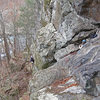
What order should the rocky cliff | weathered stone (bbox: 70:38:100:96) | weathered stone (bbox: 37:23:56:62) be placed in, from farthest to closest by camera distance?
weathered stone (bbox: 37:23:56:62)
the rocky cliff
weathered stone (bbox: 70:38:100:96)

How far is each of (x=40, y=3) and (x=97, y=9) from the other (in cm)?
1150

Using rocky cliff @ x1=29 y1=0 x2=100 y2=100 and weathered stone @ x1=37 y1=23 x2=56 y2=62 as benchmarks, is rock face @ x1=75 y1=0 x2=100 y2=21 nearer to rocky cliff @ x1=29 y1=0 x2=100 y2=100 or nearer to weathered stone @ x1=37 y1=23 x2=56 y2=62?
rocky cliff @ x1=29 y1=0 x2=100 y2=100

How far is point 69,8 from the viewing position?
9.93 meters

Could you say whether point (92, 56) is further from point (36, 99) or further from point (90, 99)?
point (36, 99)

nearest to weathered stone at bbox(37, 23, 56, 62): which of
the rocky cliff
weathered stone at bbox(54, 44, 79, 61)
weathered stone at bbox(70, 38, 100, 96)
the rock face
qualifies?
the rocky cliff

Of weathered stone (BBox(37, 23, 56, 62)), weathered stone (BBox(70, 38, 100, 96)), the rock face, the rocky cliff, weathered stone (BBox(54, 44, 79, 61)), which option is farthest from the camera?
weathered stone (BBox(37, 23, 56, 62))

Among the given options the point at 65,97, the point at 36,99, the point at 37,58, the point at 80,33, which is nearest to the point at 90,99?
the point at 65,97

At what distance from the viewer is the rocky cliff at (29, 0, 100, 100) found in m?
5.18

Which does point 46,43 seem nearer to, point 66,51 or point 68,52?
point 66,51

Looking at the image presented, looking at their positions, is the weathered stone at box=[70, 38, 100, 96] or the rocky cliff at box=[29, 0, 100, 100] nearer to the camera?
the weathered stone at box=[70, 38, 100, 96]

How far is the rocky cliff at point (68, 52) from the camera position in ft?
17.0

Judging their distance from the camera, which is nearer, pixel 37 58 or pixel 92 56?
pixel 92 56

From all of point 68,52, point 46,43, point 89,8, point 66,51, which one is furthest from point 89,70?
point 46,43

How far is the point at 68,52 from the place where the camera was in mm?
9422
